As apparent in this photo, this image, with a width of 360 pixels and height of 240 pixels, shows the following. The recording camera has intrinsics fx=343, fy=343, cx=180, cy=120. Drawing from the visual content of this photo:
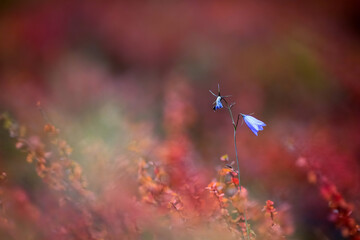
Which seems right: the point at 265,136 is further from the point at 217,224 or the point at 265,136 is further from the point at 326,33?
the point at 217,224

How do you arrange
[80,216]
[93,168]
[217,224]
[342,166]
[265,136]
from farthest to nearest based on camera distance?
A: [265,136], [342,166], [93,168], [80,216], [217,224]

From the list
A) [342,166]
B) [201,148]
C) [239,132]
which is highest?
[239,132]

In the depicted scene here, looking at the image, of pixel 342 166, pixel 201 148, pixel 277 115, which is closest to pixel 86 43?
pixel 201 148

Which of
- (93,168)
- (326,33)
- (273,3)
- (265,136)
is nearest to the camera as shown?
(93,168)

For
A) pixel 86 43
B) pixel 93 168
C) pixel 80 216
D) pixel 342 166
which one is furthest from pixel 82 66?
pixel 342 166

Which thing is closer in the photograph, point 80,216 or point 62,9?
point 80,216

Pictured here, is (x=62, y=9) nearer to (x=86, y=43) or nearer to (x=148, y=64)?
(x=86, y=43)

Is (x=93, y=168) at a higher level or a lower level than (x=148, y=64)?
lower
